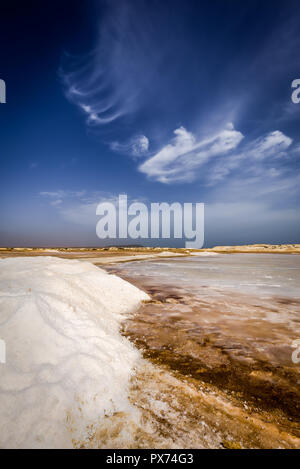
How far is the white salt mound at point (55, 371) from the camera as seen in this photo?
1.59m

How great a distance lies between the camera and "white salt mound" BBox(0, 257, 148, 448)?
5.22 ft

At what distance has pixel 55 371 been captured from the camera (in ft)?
Result: 6.86
